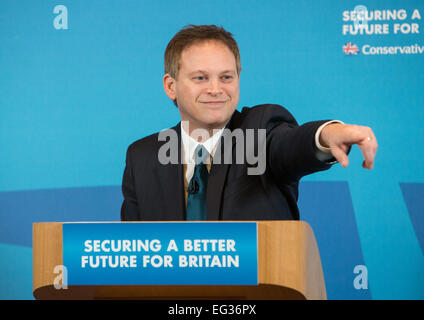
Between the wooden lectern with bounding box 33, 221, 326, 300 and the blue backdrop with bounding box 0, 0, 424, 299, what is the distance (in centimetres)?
168

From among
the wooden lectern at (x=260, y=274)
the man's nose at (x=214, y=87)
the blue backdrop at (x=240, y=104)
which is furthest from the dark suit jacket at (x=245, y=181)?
the blue backdrop at (x=240, y=104)

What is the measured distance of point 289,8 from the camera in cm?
273

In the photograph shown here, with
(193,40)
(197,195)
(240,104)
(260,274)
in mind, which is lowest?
(260,274)

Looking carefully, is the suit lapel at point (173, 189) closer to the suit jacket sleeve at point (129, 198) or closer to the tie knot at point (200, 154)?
the tie knot at point (200, 154)

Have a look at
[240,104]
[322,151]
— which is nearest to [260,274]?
[322,151]

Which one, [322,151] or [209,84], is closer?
[322,151]

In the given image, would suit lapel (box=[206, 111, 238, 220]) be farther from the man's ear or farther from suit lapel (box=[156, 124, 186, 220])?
the man's ear

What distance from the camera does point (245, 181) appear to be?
148 cm

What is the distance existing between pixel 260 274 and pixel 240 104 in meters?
1.89

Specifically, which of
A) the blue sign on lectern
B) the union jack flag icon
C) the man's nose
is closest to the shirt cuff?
the blue sign on lectern

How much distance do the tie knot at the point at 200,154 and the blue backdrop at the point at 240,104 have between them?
3.81 feet

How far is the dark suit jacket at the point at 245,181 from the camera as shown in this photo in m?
1.38

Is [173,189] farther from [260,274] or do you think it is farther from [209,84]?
[260,274]
